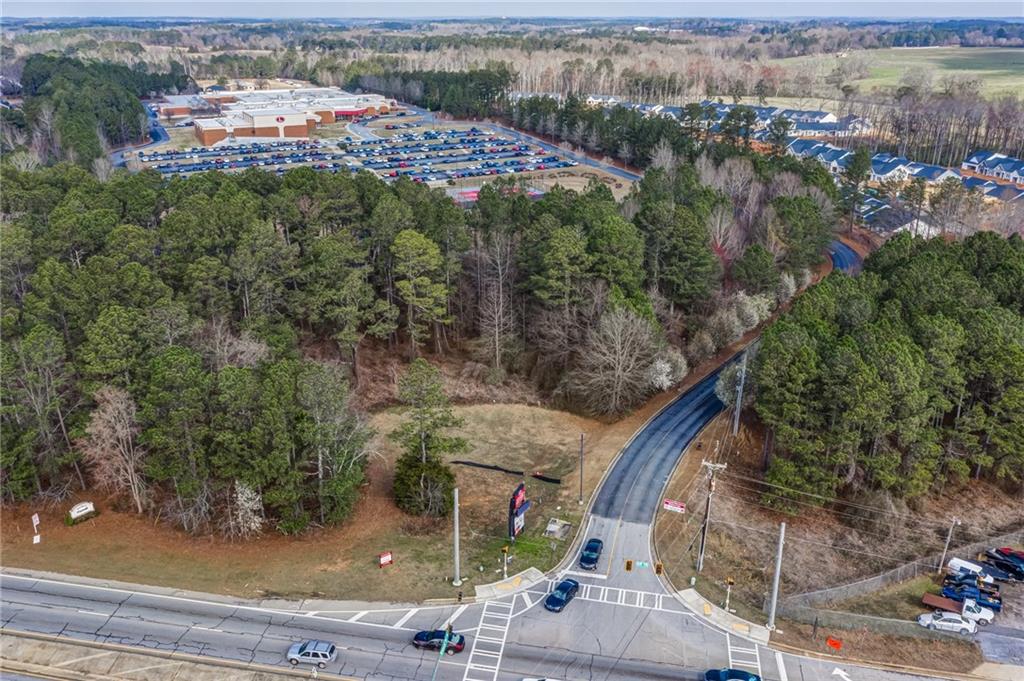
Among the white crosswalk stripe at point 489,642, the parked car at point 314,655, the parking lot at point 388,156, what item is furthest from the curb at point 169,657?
the parking lot at point 388,156

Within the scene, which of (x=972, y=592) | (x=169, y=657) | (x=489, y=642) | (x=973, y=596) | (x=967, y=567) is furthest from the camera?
(x=967, y=567)

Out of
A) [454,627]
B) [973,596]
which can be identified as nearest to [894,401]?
[973,596]

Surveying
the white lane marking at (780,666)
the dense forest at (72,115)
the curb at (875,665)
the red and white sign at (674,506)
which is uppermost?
the dense forest at (72,115)

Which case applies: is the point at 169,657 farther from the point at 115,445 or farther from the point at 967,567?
the point at 967,567

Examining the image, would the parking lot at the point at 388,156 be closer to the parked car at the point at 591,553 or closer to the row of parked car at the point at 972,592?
the parked car at the point at 591,553

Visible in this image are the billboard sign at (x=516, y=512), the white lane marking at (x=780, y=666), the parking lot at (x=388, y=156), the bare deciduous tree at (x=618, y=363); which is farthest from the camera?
the parking lot at (x=388, y=156)

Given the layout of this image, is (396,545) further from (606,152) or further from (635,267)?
(606,152)

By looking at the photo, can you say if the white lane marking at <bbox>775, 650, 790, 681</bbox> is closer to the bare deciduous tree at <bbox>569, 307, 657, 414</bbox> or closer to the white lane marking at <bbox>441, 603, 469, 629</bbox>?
the white lane marking at <bbox>441, 603, 469, 629</bbox>
